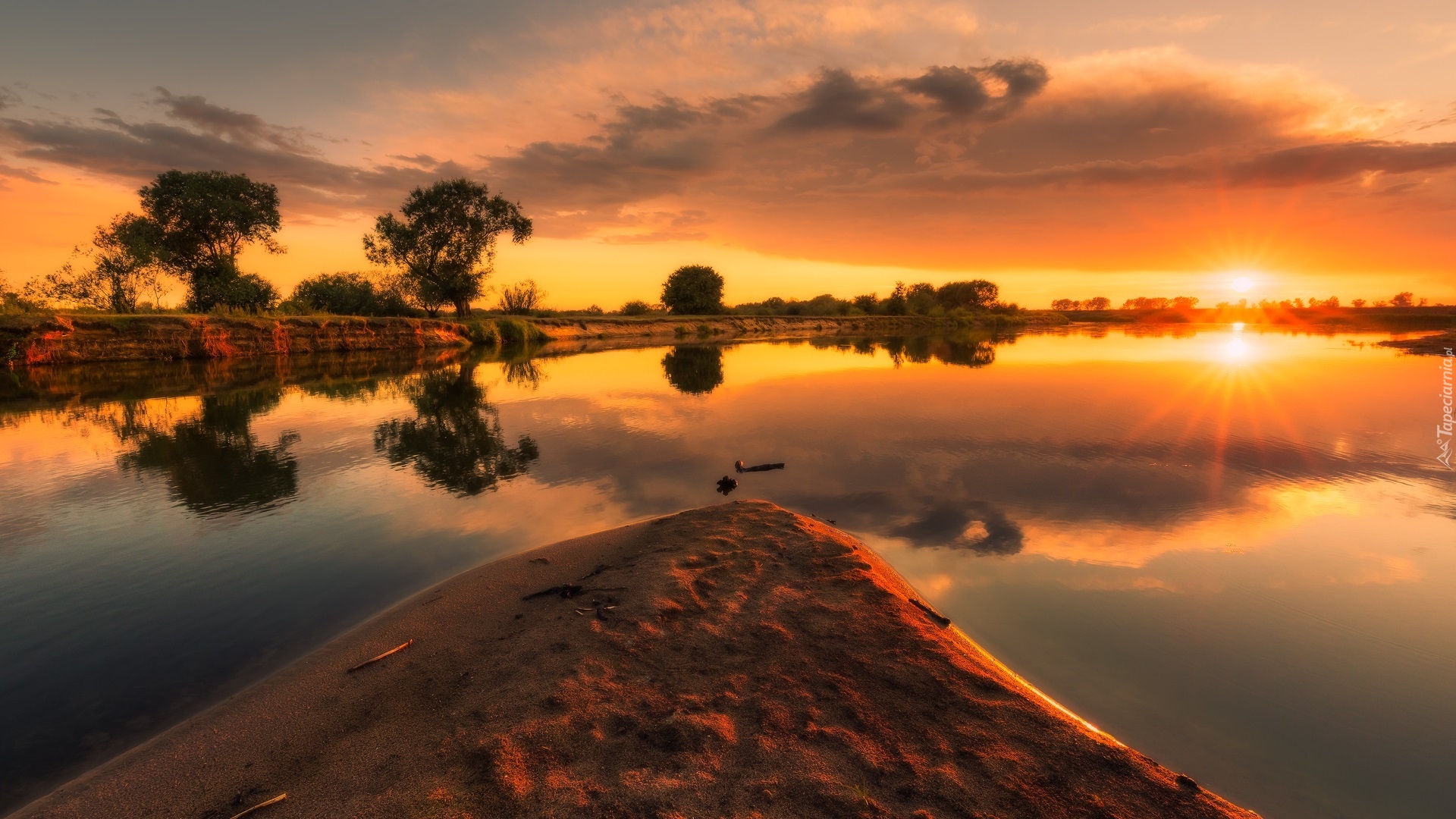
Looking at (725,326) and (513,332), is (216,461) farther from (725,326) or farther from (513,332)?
(725,326)

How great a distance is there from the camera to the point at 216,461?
10.9m

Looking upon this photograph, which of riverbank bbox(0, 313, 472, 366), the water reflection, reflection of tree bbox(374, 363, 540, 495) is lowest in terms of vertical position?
the water reflection

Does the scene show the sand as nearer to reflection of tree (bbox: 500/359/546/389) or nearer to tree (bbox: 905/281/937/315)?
reflection of tree (bbox: 500/359/546/389)

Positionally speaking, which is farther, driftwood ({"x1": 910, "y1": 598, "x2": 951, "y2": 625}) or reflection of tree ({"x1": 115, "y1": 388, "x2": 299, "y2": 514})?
reflection of tree ({"x1": 115, "y1": 388, "x2": 299, "y2": 514})

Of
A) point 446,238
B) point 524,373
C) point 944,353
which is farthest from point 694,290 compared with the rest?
point 524,373

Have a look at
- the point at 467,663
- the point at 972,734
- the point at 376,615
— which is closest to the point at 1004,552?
the point at 972,734

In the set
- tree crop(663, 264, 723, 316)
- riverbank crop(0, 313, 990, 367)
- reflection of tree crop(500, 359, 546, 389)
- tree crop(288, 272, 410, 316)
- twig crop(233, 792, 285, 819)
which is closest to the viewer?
twig crop(233, 792, 285, 819)

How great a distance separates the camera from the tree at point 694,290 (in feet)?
305

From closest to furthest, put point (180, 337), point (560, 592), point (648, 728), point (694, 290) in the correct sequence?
1. point (648, 728)
2. point (560, 592)
3. point (180, 337)
4. point (694, 290)

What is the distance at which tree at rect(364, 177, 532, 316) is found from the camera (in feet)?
176

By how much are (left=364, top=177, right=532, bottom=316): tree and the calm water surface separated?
39427 mm

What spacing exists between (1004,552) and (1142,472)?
5551mm

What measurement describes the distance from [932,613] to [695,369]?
2423 centimetres

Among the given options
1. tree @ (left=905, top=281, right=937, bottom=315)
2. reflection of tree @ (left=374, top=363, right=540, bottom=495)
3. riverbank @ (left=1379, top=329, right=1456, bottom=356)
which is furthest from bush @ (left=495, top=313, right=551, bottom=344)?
tree @ (left=905, top=281, right=937, bottom=315)
